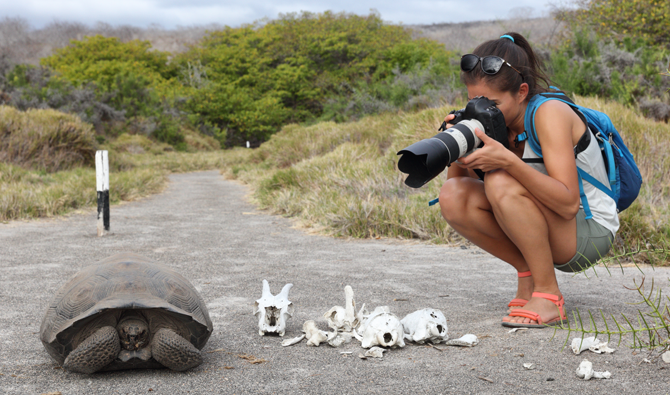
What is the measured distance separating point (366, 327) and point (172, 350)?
81cm

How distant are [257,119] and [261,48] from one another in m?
6.53

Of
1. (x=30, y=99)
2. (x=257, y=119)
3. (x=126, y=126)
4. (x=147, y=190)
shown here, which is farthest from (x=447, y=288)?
(x=257, y=119)

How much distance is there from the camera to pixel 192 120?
1254 inches

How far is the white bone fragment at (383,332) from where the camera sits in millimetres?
2189

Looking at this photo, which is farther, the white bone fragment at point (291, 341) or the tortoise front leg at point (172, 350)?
the white bone fragment at point (291, 341)

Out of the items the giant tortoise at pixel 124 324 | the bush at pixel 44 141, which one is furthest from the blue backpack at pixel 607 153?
the bush at pixel 44 141

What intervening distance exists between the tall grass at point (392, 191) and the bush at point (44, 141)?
4658mm

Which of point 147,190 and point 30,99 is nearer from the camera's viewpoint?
point 147,190

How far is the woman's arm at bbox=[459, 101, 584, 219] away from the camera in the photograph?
2.27m

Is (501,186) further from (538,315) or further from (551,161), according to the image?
A: (538,315)

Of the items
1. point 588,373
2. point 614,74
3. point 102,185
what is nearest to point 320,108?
point 614,74

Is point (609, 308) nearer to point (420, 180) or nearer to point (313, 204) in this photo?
point (420, 180)

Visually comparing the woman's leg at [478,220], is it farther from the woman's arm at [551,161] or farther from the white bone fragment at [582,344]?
the white bone fragment at [582,344]

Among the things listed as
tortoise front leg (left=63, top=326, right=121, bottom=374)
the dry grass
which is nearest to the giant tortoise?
tortoise front leg (left=63, top=326, right=121, bottom=374)
